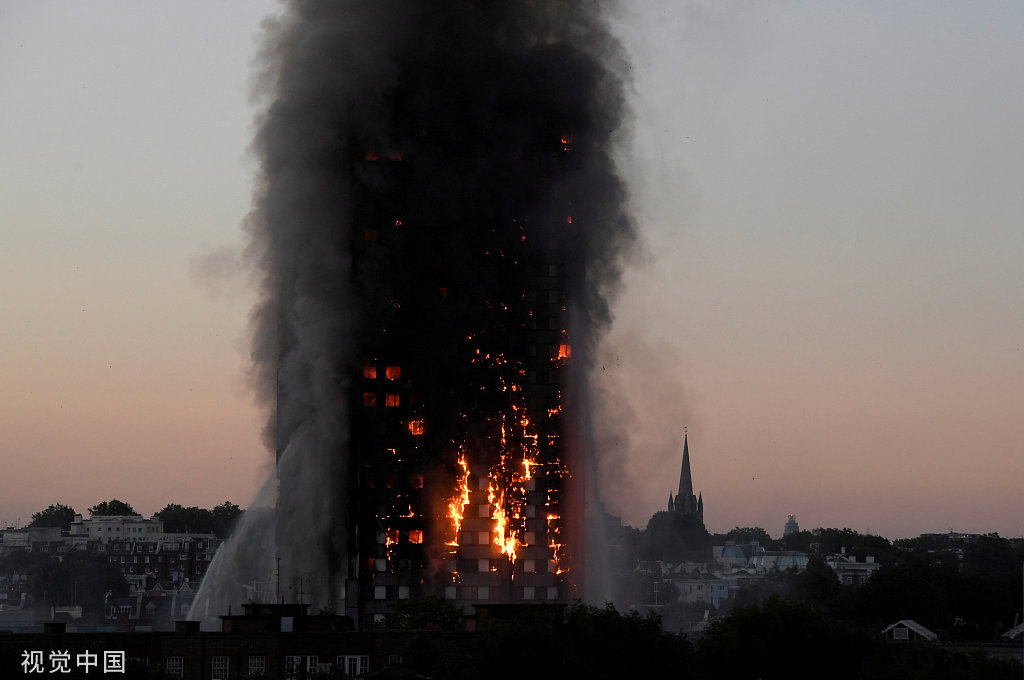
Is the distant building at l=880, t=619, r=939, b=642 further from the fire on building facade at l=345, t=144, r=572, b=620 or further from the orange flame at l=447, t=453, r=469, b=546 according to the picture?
the orange flame at l=447, t=453, r=469, b=546

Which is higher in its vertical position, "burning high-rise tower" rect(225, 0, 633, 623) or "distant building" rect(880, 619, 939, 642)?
"burning high-rise tower" rect(225, 0, 633, 623)

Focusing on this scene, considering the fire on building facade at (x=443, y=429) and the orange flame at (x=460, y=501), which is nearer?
the fire on building facade at (x=443, y=429)

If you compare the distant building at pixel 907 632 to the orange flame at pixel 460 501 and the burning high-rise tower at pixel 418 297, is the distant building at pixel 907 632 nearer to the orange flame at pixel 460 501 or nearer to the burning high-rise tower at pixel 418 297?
the burning high-rise tower at pixel 418 297

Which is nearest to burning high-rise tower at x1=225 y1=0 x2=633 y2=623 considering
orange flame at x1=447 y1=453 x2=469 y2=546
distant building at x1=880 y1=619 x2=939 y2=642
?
orange flame at x1=447 y1=453 x2=469 y2=546

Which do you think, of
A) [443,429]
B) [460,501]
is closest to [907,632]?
[460,501]

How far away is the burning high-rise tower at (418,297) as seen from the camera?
17962cm

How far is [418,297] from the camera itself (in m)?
182

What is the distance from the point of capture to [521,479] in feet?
609

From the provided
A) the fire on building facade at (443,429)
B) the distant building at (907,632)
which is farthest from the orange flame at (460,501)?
the distant building at (907,632)

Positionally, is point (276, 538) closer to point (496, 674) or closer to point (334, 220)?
point (334, 220)

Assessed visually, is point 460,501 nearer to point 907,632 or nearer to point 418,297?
point 418,297

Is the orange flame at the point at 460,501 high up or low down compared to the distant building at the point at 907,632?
up

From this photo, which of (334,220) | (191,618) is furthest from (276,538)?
(334,220)

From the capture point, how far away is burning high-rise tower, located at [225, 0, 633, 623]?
589ft
